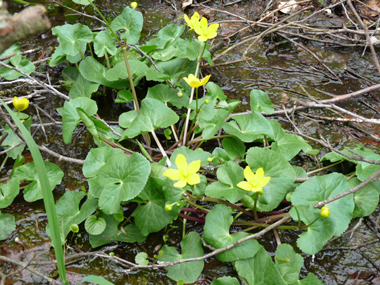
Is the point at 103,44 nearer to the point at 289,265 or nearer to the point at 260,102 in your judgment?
the point at 260,102

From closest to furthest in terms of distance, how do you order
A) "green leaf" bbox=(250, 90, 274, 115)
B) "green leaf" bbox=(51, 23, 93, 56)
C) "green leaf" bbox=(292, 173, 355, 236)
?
"green leaf" bbox=(292, 173, 355, 236), "green leaf" bbox=(250, 90, 274, 115), "green leaf" bbox=(51, 23, 93, 56)

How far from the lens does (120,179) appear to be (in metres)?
1.52

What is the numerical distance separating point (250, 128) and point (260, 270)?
0.77m

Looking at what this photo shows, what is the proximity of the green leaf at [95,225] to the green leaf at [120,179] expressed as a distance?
5.2 inches

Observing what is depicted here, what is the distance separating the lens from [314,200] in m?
1.50

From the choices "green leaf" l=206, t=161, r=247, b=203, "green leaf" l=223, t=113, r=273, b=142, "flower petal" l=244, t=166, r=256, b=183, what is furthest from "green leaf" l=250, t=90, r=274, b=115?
"flower petal" l=244, t=166, r=256, b=183

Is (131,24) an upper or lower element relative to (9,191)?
upper

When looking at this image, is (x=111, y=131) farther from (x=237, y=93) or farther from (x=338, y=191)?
(x=338, y=191)

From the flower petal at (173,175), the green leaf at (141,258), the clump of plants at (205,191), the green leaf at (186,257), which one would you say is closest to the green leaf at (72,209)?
the clump of plants at (205,191)

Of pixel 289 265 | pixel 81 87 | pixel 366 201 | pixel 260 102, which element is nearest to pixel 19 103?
pixel 81 87

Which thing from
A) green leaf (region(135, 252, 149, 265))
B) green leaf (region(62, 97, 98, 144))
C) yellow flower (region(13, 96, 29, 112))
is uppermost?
yellow flower (region(13, 96, 29, 112))

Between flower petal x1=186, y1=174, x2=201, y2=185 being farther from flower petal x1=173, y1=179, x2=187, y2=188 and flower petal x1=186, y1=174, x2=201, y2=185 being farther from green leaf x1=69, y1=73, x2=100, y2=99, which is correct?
green leaf x1=69, y1=73, x2=100, y2=99

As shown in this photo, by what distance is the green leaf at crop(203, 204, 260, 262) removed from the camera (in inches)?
53.7

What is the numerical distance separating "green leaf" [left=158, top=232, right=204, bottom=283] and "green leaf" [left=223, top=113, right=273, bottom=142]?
0.59m
